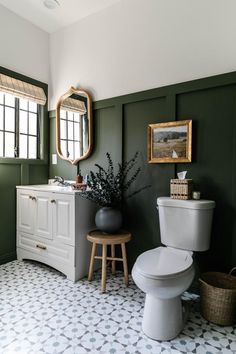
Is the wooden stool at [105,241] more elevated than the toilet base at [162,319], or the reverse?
the wooden stool at [105,241]

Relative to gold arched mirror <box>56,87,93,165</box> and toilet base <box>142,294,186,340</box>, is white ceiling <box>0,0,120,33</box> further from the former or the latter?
toilet base <box>142,294,186,340</box>

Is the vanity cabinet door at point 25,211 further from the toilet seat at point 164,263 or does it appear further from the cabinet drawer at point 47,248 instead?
the toilet seat at point 164,263

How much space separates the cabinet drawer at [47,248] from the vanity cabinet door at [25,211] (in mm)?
88

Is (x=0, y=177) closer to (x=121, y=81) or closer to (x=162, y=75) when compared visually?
(x=121, y=81)

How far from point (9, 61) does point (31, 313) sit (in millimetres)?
2539

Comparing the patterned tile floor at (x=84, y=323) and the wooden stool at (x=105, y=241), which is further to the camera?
the wooden stool at (x=105, y=241)

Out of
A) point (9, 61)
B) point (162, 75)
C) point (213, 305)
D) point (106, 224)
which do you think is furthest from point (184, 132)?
point (9, 61)

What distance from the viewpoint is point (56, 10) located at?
2.59 m

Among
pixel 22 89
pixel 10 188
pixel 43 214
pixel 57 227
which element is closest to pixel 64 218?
pixel 57 227

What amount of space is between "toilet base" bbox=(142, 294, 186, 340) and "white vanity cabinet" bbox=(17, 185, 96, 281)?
91 cm

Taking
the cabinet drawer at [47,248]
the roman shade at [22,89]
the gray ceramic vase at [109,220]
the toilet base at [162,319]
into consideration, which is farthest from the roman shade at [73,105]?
the toilet base at [162,319]

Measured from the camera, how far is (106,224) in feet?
7.00

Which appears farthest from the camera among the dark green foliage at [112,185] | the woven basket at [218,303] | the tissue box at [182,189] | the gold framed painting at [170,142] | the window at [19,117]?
the window at [19,117]

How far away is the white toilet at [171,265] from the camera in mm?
1465
